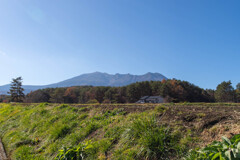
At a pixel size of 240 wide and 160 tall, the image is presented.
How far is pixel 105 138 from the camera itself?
15.6 feet

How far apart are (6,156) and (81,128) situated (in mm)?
3199

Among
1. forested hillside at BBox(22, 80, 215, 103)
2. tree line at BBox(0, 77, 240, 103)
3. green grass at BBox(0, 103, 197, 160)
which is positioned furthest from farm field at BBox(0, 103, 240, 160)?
forested hillside at BBox(22, 80, 215, 103)

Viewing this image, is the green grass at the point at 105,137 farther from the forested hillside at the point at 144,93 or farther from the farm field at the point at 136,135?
the forested hillside at the point at 144,93

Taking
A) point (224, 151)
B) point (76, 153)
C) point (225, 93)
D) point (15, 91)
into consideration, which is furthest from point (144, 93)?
point (224, 151)

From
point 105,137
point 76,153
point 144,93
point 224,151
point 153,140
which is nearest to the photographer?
point 224,151

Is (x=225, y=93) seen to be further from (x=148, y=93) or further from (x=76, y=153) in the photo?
(x=76, y=153)

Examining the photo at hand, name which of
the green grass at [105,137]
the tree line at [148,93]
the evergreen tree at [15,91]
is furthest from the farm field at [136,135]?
the evergreen tree at [15,91]

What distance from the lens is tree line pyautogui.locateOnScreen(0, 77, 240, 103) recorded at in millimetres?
64625

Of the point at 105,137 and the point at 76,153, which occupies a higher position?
the point at 105,137

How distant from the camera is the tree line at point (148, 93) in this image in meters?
64.6

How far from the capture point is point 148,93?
79000mm

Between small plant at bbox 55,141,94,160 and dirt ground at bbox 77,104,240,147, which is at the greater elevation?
dirt ground at bbox 77,104,240,147

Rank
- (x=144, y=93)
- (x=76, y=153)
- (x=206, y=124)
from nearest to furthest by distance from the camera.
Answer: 1. (x=206, y=124)
2. (x=76, y=153)
3. (x=144, y=93)

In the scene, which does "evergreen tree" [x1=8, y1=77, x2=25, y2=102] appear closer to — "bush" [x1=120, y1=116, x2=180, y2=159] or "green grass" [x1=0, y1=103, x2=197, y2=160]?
"green grass" [x1=0, y1=103, x2=197, y2=160]
